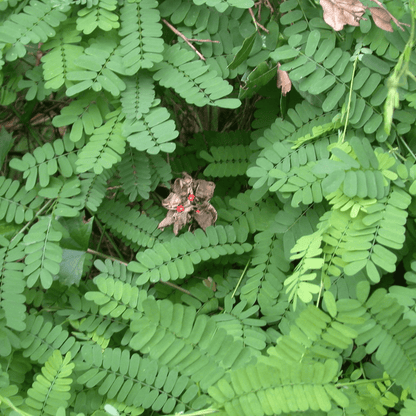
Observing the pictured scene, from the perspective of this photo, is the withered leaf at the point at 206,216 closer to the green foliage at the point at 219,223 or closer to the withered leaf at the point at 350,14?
the green foliage at the point at 219,223

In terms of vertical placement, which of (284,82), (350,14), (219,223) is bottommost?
(219,223)

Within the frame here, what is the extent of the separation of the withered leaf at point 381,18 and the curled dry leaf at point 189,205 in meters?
0.69

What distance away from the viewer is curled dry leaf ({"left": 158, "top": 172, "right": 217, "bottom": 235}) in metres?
1.41

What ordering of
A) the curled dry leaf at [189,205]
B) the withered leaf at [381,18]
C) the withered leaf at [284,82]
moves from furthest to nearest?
Result: the curled dry leaf at [189,205] → the withered leaf at [284,82] → the withered leaf at [381,18]

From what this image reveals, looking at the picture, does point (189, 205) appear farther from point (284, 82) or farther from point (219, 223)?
point (284, 82)

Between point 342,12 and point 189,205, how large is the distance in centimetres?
74

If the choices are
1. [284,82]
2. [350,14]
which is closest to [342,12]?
[350,14]

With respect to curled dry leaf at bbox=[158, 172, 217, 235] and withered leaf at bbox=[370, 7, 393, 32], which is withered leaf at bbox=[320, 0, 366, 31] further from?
curled dry leaf at bbox=[158, 172, 217, 235]

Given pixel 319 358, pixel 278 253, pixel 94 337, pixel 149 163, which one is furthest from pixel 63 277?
pixel 319 358

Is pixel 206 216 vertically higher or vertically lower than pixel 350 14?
lower

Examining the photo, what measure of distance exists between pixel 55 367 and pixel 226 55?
1076mm

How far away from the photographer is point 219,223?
1460 mm

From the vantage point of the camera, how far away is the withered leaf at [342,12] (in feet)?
3.83

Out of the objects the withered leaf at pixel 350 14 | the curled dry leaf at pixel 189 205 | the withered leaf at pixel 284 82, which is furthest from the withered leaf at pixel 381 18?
the curled dry leaf at pixel 189 205
